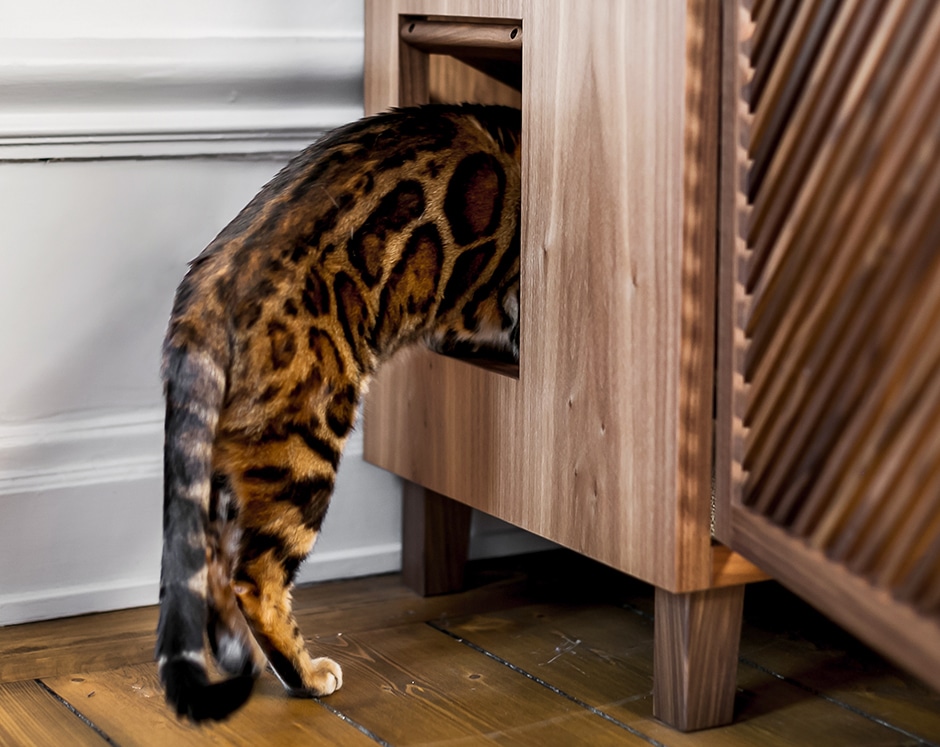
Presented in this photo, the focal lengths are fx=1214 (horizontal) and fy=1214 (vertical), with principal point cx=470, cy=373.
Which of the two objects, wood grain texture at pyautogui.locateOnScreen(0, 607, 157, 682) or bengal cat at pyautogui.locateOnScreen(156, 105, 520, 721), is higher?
bengal cat at pyautogui.locateOnScreen(156, 105, 520, 721)

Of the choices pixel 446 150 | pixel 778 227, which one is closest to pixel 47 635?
pixel 446 150

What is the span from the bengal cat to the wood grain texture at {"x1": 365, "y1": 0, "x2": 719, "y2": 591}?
126 millimetres

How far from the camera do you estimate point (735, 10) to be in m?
1.09

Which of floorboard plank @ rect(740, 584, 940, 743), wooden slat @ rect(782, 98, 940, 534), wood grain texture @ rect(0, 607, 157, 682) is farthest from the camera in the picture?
wood grain texture @ rect(0, 607, 157, 682)

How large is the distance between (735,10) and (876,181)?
0.27m

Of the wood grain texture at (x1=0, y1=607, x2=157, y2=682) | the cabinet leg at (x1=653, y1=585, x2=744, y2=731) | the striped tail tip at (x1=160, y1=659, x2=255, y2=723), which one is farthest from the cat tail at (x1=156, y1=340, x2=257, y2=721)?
the cabinet leg at (x1=653, y1=585, x2=744, y2=731)

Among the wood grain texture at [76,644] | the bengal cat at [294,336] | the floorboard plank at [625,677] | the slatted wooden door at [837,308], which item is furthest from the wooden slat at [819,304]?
the wood grain texture at [76,644]

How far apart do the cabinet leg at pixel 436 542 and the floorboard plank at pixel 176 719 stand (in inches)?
13.5

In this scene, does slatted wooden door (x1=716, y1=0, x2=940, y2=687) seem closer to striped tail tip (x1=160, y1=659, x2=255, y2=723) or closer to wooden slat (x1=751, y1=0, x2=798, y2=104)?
wooden slat (x1=751, y1=0, x2=798, y2=104)

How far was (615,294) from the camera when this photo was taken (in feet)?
4.07

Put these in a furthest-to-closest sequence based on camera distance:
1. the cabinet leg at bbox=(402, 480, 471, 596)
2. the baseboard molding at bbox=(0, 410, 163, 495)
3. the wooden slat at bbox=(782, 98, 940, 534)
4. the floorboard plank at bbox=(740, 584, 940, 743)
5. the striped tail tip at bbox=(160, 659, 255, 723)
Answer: the cabinet leg at bbox=(402, 480, 471, 596) < the baseboard molding at bbox=(0, 410, 163, 495) < the floorboard plank at bbox=(740, 584, 940, 743) < the striped tail tip at bbox=(160, 659, 255, 723) < the wooden slat at bbox=(782, 98, 940, 534)

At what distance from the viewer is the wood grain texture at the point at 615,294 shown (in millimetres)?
1148

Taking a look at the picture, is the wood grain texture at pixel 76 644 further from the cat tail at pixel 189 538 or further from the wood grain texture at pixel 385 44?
the wood grain texture at pixel 385 44

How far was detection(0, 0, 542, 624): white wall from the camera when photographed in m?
1.56
